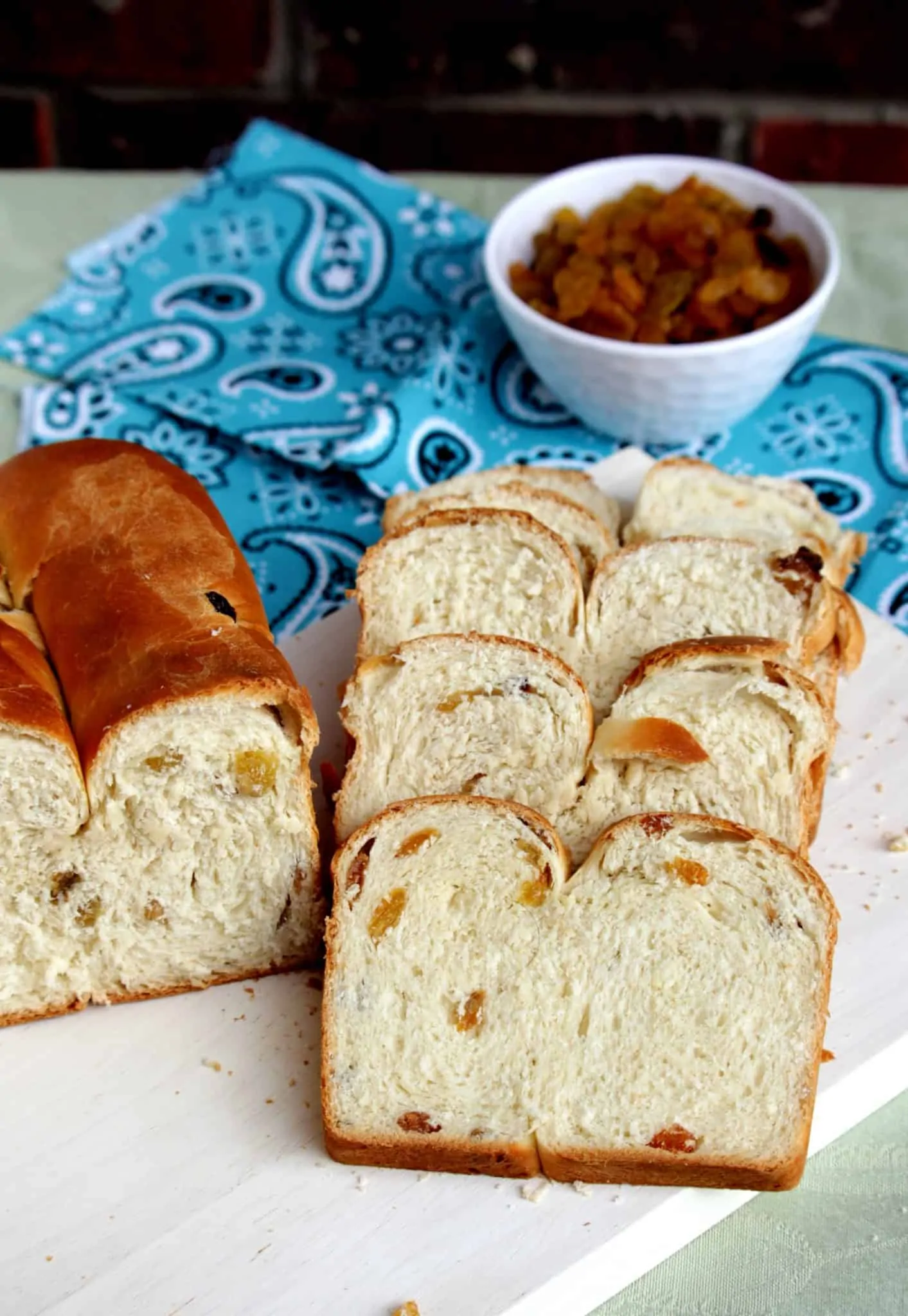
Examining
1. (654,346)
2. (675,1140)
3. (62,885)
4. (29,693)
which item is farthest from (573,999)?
(654,346)

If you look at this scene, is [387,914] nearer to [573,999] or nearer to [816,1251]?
[573,999]

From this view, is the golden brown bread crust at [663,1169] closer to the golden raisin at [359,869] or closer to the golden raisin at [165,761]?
the golden raisin at [359,869]

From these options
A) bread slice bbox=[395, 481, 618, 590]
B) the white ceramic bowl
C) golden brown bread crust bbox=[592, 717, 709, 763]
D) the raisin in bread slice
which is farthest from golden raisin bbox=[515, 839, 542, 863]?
the white ceramic bowl

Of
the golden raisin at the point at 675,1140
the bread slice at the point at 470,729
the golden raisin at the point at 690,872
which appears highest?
the bread slice at the point at 470,729

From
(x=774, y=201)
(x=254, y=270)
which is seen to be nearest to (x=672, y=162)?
(x=774, y=201)

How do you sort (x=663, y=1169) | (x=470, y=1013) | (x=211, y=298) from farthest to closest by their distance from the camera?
(x=211, y=298) < (x=470, y=1013) < (x=663, y=1169)

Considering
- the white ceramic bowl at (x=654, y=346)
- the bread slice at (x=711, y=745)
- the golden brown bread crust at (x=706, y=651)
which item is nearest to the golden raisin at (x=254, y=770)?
the bread slice at (x=711, y=745)
